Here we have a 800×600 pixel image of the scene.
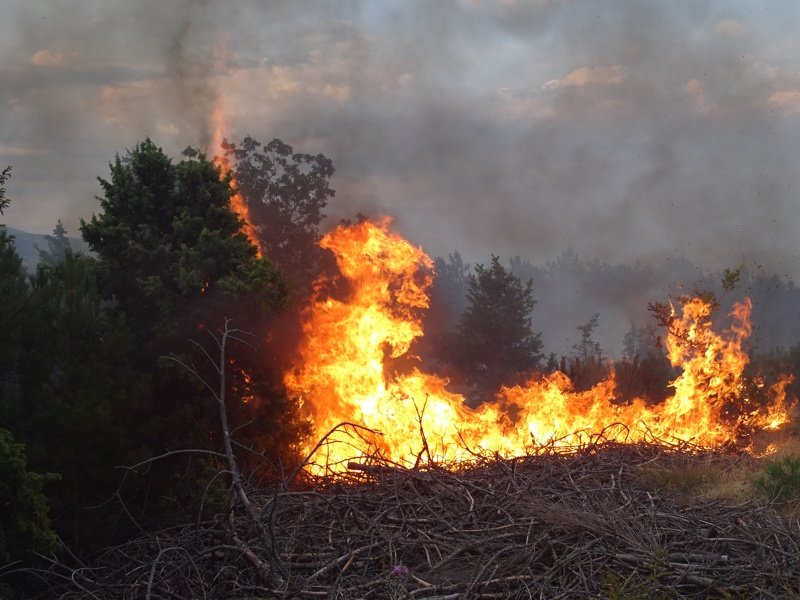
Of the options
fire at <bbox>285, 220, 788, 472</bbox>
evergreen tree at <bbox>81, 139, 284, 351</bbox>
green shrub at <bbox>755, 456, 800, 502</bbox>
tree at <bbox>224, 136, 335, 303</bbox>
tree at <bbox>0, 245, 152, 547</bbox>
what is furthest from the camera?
tree at <bbox>224, 136, 335, 303</bbox>

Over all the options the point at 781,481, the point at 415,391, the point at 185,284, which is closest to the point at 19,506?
the point at 185,284

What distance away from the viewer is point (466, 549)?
6.64 m

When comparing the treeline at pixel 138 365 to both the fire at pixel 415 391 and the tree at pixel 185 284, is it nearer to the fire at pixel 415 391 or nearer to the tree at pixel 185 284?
the tree at pixel 185 284

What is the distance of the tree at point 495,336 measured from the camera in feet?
88.4

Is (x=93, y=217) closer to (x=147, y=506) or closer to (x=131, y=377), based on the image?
(x=131, y=377)

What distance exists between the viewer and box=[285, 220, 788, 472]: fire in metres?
13.4

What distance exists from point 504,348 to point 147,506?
63.3 feet

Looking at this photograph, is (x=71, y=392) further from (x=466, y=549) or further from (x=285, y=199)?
(x=285, y=199)

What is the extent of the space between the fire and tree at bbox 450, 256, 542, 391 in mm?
11050

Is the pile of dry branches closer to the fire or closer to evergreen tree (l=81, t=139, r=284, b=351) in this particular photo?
evergreen tree (l=81, t=139, r=284, b=351)

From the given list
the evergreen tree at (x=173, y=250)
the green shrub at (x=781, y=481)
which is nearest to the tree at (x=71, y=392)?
the evergreen tree at (x=173, y=250)

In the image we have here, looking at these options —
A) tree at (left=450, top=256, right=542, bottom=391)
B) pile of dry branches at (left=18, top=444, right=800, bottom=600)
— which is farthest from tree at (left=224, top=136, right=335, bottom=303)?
pile of dry branches at (left=18, top=444, right=800, bottom=600)

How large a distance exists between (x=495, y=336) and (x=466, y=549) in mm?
20586

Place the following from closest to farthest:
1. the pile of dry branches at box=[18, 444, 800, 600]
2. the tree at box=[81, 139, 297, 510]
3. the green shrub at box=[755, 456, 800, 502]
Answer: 1. the pile of dry branches at box=[18, 444, 800, 600]
2. the green shrub at box=[755, 456, 800, 502]
3. the tree at box=[81, 139, 297, 510]
